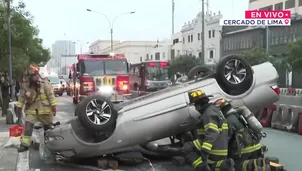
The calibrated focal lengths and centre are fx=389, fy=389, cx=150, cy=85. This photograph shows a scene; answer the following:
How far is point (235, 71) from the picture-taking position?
7.01 metres

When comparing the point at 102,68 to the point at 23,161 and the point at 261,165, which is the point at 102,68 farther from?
the point at 261,165

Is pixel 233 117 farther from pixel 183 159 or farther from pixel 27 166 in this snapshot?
pixel 27 166

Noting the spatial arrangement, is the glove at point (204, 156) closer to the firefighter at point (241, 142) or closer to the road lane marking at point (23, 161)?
the firefighter at point (241, 142)

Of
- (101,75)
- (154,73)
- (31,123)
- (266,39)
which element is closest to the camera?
(31,123)

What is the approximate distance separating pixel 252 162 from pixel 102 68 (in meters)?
14.0

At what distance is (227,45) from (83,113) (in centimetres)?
5213

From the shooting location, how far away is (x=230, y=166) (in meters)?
5.10

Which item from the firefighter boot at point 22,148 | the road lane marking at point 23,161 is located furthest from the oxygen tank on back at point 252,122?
the firefighter boot at point 22,148

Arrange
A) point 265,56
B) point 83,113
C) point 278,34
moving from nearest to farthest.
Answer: point 83,113, point 265,56, point 278,34

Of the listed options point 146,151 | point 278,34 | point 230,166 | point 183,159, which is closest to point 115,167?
point 146,151

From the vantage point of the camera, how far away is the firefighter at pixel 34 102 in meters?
7.38

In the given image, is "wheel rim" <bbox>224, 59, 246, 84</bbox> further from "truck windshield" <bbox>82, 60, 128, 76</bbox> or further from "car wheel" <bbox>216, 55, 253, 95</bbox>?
"truck windshield" <bbox>82, 60, 128, 76</bbox>

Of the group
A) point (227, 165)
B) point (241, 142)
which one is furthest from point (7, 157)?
point (241, 142)

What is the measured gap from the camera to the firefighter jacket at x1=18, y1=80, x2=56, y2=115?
292 inches
